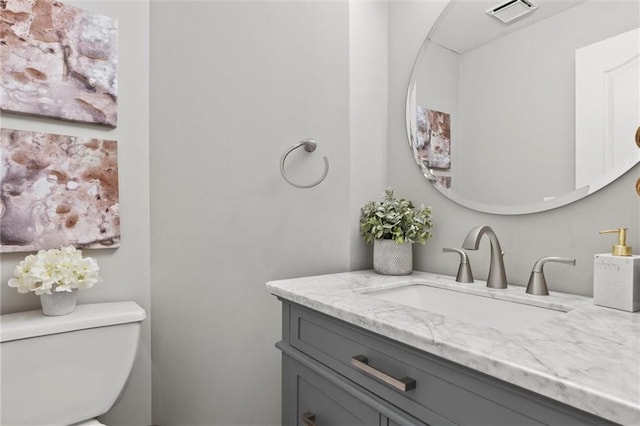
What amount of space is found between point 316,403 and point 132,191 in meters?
1.22

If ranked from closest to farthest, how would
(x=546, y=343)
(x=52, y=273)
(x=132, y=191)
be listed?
(x=546, y=343)
(x=52, y=273)
(x=132, y=191)

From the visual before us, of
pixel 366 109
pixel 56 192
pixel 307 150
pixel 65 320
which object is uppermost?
pixel 366 109

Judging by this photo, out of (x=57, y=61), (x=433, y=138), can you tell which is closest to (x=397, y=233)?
(x=433, y=138)

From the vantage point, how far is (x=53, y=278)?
1251 mm

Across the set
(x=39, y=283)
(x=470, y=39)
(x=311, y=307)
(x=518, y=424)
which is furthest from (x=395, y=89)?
(x=39, y=283)

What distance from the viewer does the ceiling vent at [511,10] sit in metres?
1.11

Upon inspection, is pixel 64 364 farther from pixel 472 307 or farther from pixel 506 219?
pixel 506 219

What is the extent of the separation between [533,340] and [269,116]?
1153 mm

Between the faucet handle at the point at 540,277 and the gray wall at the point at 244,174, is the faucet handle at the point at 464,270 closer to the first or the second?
the faucet handle at the point at 540,277

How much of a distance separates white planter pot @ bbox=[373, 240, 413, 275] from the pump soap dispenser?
0.55 m

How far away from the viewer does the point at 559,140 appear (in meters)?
1.04

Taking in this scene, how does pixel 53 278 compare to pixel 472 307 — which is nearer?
pixel 472 307

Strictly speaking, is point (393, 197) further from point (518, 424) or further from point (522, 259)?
point (518, 424)

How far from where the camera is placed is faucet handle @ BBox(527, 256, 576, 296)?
97cm
